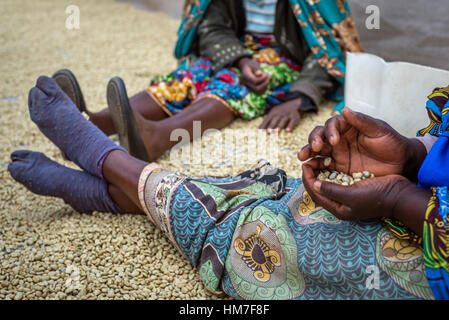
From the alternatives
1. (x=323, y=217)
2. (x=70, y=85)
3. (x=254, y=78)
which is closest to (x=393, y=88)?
(x=254, y=78)

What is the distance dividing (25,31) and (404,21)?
12.7 ft

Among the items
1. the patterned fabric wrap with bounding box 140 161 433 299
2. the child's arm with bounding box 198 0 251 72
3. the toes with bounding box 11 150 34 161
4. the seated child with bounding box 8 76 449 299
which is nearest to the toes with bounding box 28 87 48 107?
the toes with bounding box 11 150 34 161

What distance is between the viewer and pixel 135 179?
1.45 m

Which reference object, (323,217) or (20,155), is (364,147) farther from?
(20,155)

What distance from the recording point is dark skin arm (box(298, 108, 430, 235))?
1.03 meters

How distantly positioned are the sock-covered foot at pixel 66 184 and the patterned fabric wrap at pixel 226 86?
0.86 m

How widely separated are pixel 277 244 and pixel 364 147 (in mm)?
352

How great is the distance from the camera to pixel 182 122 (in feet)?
7.30

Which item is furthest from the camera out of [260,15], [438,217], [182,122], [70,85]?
[260,15]

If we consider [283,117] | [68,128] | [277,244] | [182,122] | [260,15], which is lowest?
[283,117]

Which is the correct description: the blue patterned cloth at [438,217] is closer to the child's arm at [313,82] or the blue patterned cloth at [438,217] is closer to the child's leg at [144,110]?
the child's arm at [313,82]

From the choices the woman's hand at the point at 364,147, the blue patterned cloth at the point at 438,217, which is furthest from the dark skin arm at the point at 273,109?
the blue patterned cloth at the point at 438,217
